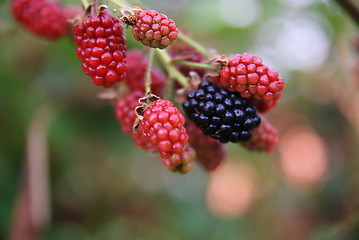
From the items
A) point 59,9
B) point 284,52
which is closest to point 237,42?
point 284,52

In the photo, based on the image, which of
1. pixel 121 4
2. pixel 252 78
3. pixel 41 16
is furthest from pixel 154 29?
pixel 41 16

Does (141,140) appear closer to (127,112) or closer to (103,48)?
(127,112)

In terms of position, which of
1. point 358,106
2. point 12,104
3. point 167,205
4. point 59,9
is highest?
point 59,9

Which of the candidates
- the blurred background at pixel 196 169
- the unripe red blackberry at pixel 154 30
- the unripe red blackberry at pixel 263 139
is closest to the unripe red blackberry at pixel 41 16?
the blurred background at pixel 196 169

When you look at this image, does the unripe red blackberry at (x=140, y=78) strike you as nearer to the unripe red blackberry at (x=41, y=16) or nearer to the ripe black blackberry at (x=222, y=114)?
the ripe black blackberry at (x=222, y=114)

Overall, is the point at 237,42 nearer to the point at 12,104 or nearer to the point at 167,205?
the point at 167,205

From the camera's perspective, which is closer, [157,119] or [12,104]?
[157,119]

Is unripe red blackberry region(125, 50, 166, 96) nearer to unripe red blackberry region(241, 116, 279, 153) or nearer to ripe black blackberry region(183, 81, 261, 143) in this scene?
ripe black blackberry region(183, 81, 261, 143)

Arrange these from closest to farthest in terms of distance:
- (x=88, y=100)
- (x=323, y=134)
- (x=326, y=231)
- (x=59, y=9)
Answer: (x=59, y=9), (x=326, y=231), (x=88, y=100), (x=323, y=134)
